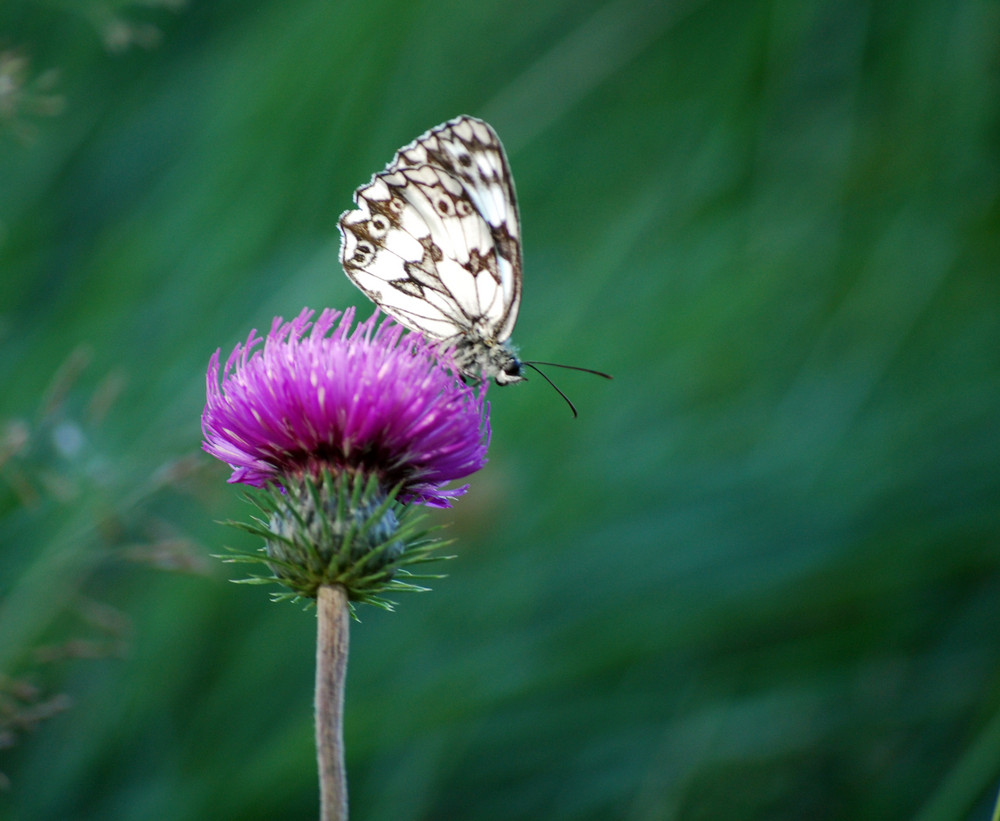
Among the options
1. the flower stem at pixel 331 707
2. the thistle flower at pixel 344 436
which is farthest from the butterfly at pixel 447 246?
the flower stem at pixel 331 707

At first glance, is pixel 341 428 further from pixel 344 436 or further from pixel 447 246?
pixel 447 246

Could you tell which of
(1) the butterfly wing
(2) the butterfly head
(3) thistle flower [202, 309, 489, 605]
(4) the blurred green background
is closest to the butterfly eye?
(1) the butterfly wing

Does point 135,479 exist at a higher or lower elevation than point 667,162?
lower

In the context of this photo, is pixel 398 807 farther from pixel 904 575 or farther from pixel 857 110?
pixel 857 110

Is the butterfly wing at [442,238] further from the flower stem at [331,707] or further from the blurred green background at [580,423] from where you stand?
the flower stem at [331,707]

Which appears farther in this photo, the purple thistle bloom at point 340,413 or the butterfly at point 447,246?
the butterfly at point 447,246

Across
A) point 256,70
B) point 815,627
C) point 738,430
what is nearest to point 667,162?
point 738,430

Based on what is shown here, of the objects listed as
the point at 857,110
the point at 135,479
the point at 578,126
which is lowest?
the point at 135,479
